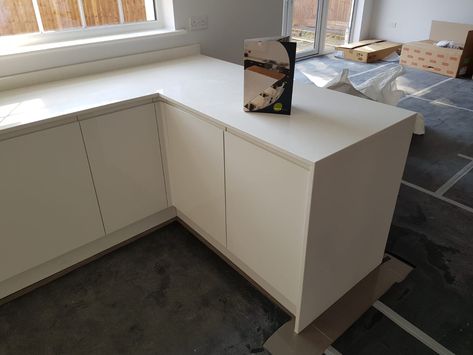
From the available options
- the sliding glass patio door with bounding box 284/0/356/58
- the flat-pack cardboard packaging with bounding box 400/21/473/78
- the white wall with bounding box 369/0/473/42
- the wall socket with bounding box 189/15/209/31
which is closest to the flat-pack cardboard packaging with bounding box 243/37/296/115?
the wall socket with bounding box 189/15/209/31

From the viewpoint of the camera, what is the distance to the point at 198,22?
249 cm

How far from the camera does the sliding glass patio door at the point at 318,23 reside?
208 inches

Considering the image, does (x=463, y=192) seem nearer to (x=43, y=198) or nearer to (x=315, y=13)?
(x=43, y=198)

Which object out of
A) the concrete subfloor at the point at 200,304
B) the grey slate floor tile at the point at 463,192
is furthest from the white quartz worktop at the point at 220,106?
the grey slate floor tile at the point at 463,192

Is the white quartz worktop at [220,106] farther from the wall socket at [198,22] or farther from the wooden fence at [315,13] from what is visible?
the wooden fence at [315,13]

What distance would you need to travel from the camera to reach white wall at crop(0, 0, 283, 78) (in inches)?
76.5

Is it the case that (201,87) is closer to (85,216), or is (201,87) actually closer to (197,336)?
(85,216)

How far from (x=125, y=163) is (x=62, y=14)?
40.1 inches

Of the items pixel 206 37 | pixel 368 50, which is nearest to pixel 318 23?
pixel 368 50

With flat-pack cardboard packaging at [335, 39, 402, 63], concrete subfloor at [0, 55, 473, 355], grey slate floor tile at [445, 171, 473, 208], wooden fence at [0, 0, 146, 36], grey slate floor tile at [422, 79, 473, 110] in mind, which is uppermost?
wooden fence at [0, 0, 146, 36]

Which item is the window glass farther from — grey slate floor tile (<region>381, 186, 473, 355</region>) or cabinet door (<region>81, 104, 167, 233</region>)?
grey slate floor tile (<region>381, 186, 473, 355</region>)

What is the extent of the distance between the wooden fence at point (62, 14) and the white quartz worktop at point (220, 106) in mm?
367

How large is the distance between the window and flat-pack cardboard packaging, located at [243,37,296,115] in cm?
129

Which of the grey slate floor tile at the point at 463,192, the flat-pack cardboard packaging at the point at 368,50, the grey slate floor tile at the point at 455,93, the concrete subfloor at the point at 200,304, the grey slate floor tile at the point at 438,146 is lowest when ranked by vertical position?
the concrete subfloor at the point at 200,304
